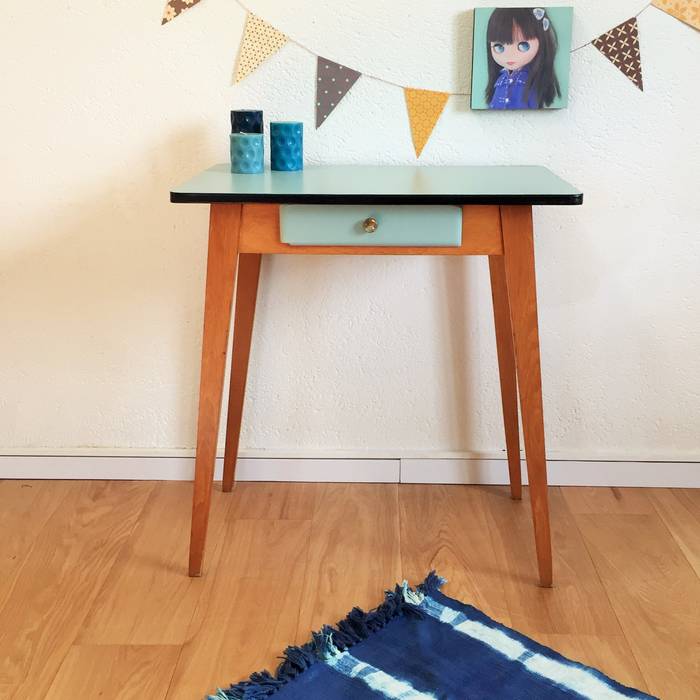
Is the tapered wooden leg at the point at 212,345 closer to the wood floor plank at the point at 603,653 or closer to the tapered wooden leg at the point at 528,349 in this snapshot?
the tapered wooden leg at the point at 528,349

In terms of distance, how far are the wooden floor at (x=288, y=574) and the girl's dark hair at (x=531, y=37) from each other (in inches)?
33.7

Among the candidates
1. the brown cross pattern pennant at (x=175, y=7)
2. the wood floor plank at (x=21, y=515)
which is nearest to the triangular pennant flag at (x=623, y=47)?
the brown cross pattern pennant at (x=175, y=7)

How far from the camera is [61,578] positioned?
176 centimetres

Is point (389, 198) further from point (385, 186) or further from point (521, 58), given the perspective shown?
point (521, 58)

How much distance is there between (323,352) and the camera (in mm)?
2094

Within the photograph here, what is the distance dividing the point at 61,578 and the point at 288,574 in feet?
1.36

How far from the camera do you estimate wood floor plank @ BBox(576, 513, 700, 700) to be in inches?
59.1

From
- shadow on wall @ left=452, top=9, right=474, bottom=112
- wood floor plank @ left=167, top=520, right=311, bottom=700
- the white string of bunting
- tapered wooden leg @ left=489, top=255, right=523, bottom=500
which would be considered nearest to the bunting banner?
the white string of bunting

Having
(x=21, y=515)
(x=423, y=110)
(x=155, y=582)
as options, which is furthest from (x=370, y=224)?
(x=21, y=515)

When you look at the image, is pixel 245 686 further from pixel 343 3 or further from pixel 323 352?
pixel 343 3

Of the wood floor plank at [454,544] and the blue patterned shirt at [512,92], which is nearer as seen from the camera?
the wood floor plank at [454,544]

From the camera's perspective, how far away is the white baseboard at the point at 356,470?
2.13m

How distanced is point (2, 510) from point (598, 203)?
55.1 inches

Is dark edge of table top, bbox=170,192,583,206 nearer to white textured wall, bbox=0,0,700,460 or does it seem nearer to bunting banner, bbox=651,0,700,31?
white textured wall, bbox=0,0,700,460
